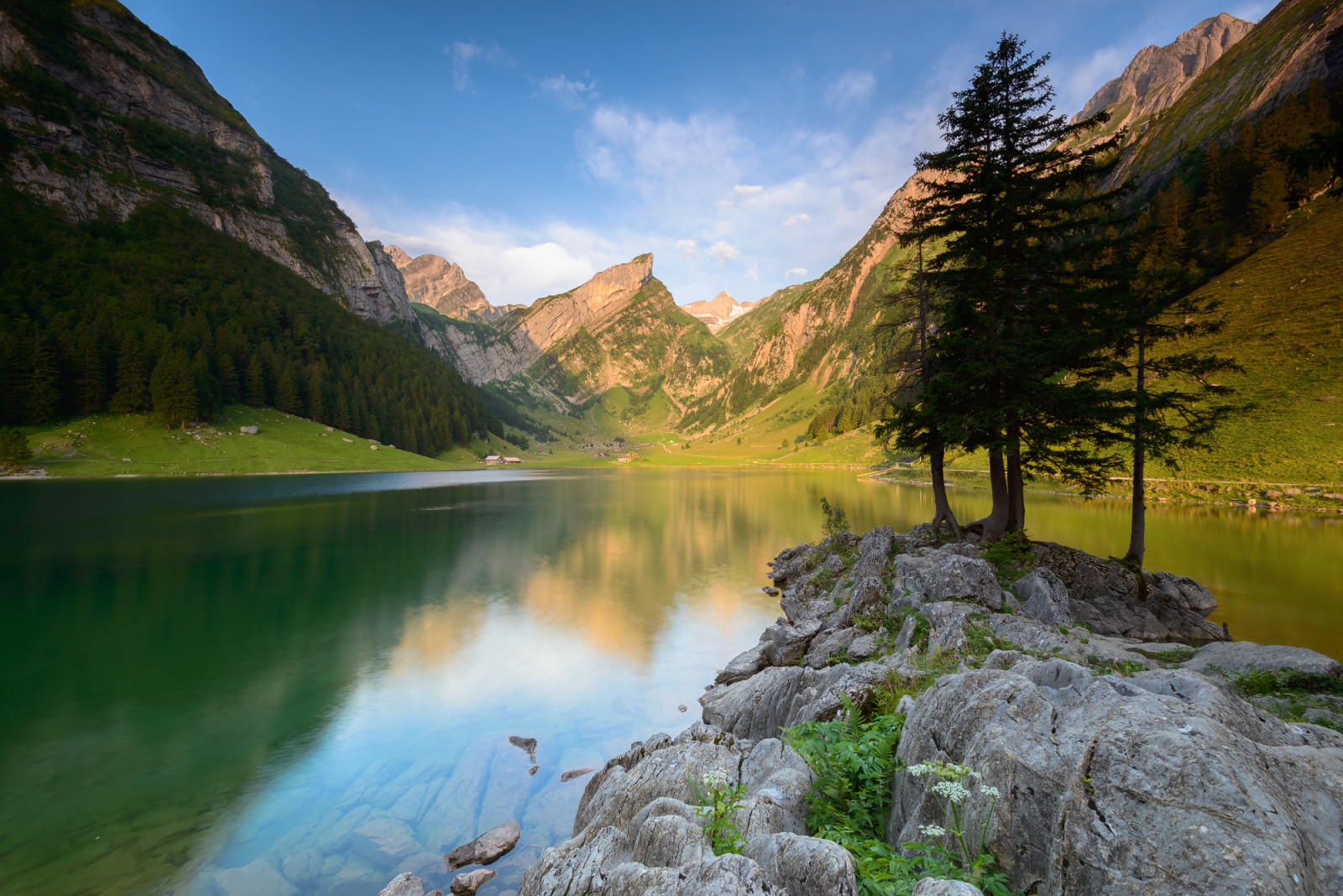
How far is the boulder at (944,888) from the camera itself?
343cm

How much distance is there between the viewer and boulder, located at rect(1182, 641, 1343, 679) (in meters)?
8.69

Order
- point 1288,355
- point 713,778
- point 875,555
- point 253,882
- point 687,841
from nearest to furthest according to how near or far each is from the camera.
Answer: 1. point 687,841
2. point 713,778
3. point 253,882
4. point 875,555
5. point 1288,355

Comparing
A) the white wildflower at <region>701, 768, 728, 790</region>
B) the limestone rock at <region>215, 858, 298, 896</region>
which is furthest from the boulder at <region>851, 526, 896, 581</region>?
the limestone rock at <region>215, 858, 298, 896</region>

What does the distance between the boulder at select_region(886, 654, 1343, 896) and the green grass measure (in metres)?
111

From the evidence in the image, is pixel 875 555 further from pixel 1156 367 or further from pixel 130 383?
pixel 130 383

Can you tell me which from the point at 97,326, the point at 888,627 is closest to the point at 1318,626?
the point at 888,627

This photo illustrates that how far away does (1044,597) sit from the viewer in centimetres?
1395

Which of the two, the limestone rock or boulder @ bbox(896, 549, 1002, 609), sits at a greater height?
boulder @ bbox(896, 549, 1002, 609)

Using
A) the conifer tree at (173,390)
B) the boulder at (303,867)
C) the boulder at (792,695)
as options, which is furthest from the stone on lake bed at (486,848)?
the conifer tree at (173,390)

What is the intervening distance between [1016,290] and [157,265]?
167176mm

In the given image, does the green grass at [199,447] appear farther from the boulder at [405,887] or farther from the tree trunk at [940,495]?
the tree trunk at [940,495]

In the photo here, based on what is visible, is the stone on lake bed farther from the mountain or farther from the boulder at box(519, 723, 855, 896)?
the mountain

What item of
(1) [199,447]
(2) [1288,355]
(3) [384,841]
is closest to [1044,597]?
(3) [384,841]

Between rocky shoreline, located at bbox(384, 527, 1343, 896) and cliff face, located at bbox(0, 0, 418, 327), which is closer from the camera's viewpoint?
rocky shoreline, located at bbox(384, 527, 1343, 896)
